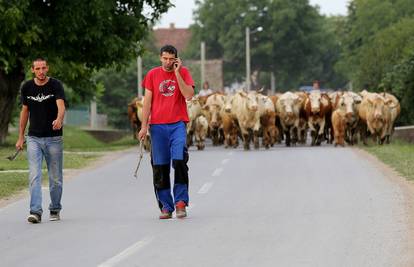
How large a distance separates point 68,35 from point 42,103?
1942cm

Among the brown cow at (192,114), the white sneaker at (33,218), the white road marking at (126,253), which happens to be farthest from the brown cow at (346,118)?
the white road marking at (126,253)

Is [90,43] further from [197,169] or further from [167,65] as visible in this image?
[167,65]

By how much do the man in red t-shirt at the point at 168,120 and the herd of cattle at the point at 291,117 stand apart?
19064mm

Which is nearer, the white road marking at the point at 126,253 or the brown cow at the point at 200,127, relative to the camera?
the white road marking at the point at 126,253

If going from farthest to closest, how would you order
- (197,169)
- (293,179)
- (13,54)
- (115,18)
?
1. (115,18)
2. (13,54)
3. (197,169)
4. (293,179)

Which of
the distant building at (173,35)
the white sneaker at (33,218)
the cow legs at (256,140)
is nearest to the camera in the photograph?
the white sneaker at (33,218)

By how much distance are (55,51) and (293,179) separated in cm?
1495

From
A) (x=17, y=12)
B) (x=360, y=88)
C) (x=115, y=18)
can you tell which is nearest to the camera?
(x=17, y=12)

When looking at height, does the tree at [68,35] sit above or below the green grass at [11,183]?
above

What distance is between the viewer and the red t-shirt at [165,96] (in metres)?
14.8

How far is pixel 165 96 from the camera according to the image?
14.8 m

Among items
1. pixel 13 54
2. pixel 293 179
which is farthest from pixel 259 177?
pixel 13 54

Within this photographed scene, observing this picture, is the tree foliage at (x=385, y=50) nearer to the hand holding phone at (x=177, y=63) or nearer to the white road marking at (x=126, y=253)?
the hand holding phone at (x=177, y=63)

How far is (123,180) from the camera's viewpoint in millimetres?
22078
